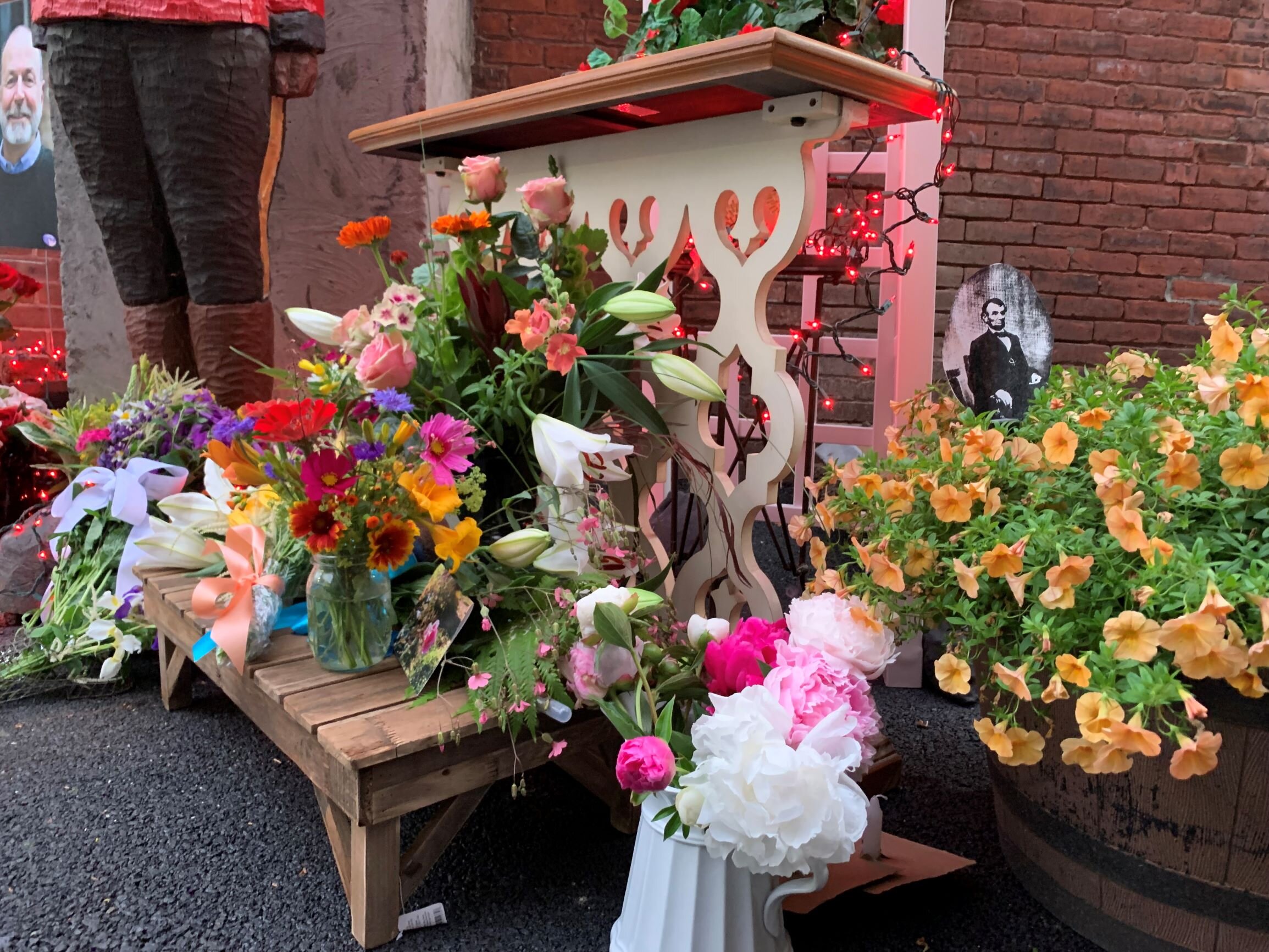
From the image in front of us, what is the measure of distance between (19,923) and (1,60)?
3401mm

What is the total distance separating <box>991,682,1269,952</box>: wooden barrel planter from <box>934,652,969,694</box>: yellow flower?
0.13 m

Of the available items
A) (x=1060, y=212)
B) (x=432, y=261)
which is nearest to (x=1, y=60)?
(x=432, y=261)

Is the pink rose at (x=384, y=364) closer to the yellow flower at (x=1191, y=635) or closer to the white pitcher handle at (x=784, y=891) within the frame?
the white pitcher handle at (x=784, y=891)

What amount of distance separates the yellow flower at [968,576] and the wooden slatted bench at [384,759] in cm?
45

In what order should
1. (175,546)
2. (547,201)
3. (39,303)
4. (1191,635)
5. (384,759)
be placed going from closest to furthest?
(1191,635)
(384,759)
(547,201)
(175,546)
(39,303)

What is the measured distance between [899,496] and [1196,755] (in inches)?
14.6

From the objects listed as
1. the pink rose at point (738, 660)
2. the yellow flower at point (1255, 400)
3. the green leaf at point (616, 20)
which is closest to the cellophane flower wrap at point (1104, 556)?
the yellow flower at point (1255, 400)

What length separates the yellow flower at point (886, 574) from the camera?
91 centimetres

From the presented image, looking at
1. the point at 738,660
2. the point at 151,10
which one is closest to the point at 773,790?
the point at 738,660

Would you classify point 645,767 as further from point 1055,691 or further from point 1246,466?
point 1246,466

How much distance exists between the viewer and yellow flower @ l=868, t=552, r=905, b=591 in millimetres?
906

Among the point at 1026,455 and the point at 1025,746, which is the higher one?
the point at 1026,455

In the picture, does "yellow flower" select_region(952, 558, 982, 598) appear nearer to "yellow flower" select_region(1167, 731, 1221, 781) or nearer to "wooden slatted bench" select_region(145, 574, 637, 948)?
"yellow flower" select_region(1167, 731, 1221, 781)

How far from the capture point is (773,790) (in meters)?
0.71
